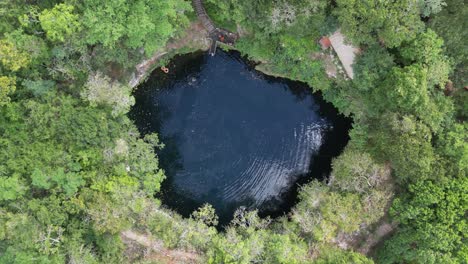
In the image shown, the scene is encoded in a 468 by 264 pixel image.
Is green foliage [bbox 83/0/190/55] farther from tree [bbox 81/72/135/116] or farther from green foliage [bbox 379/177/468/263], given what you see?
green foliage [bbox 379/177/468/263]

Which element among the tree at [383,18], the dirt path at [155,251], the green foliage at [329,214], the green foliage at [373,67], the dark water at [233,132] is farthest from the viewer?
the dark water at [233,132]

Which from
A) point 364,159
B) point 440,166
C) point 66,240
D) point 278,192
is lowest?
point 66,240

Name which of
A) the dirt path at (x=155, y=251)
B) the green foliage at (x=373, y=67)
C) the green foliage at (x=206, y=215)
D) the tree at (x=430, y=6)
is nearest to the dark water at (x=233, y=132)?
the green foliage at (x=206, y=215)

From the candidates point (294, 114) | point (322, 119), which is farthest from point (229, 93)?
point (322, 119)

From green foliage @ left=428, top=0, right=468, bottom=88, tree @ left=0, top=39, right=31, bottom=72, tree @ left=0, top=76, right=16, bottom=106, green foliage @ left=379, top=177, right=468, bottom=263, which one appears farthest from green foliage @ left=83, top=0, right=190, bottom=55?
green foliage @ left=379, top=177, right=468, bottom=263

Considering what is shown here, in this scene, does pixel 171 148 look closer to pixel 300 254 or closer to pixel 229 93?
pixel 229 93

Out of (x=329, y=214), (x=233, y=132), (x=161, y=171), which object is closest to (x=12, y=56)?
(x=161, y=171)

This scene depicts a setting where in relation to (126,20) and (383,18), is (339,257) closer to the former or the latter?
(383,18)

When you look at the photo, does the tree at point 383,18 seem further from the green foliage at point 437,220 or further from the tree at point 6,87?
the tree at point 6,87
